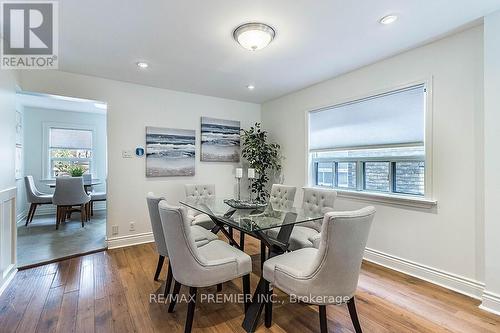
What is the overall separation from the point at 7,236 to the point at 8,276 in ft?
1.36

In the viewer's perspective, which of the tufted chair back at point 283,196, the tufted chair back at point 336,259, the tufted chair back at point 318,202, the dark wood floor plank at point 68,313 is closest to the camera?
the tufted chair back at point 336,259

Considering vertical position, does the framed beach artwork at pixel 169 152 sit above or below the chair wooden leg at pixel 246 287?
above

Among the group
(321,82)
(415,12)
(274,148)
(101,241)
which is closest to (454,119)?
(415,12)

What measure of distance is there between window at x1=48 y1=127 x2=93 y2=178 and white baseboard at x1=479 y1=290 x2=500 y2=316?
24.1ft

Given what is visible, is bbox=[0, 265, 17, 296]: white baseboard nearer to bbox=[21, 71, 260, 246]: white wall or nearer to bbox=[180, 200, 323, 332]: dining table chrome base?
bbox=[21, 71, 260, 246]: white wall

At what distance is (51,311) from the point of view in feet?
6.47

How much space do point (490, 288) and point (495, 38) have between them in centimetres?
210

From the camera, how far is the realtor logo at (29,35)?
1883 millimetres

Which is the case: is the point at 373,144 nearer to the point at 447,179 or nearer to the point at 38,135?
the point at 447,179

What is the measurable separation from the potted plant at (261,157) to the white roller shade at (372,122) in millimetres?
800

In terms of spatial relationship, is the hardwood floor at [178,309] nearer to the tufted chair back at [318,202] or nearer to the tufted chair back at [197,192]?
the tufted chair back at [318,202]

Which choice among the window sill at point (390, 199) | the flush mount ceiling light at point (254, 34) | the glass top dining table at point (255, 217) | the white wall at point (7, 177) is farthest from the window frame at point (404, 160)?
the white wall at point (7, 177)

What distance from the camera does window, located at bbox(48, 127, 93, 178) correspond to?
5559mm

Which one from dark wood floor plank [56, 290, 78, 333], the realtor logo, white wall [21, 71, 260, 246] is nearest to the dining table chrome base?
dark wood floor plank [56, 290, 78, 333]
